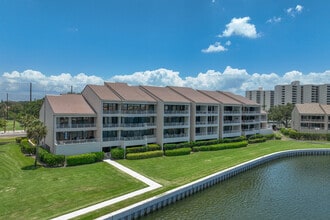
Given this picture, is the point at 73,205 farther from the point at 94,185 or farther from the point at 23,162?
the point at 23,162

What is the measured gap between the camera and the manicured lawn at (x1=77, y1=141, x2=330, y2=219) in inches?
1205

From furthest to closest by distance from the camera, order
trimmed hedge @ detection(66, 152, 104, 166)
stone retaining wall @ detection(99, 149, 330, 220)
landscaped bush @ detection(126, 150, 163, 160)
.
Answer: landscaped bush @ detection(126, 150, 163, 160)
trimmed hedge @ detection(66, 152, 104, 166)
stone retaining wall @ detection(99, 149, 330, 220)

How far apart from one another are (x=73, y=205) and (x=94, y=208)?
2210mm

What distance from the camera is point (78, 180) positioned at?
1204 inches

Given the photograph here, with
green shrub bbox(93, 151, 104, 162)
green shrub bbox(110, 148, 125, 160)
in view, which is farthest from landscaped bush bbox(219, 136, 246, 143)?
green shrub bbox(93, 151, 104, 162)

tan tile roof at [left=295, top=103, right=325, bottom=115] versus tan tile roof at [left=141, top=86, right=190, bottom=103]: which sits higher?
tan tile roof at [left=141, top=86, right=190, bottom=103]

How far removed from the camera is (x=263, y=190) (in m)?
33.1

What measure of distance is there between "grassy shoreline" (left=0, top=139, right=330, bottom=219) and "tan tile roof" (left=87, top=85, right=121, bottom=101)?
11672 mm

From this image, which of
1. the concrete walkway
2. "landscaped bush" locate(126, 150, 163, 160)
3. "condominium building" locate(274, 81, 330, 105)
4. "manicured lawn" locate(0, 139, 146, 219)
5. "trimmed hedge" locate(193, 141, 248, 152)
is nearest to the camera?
the concrete walkway

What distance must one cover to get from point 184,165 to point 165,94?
793 inches

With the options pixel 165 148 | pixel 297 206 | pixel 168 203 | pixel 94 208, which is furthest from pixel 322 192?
pixel 94 208

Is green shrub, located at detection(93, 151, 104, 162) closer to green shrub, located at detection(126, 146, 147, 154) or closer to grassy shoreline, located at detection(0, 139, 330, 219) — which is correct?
grassy shoreline, located at detection(0, 139, 330, 219)

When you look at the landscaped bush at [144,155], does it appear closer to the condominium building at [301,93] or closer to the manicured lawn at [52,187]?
the manicured lawn at [52,187]

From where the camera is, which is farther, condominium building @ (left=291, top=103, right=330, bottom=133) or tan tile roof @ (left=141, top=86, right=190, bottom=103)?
condominium building @ (left=291, top=103, right=330, bottom=133)
